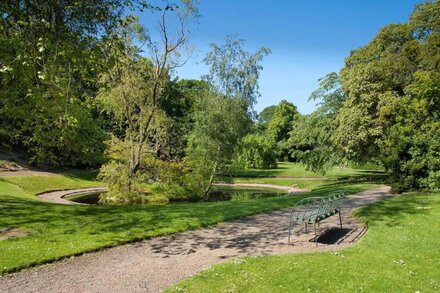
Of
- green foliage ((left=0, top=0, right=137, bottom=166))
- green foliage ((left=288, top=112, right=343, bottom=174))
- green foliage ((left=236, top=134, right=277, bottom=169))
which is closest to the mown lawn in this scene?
green foliage ((left=0, top=0, right=137, bottom=166))

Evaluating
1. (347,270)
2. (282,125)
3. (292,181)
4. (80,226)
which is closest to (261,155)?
(292,181)

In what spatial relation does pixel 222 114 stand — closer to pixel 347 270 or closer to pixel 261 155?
pixel 347 270

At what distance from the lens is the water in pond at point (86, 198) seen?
24606mm

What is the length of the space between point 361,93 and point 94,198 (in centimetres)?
1954

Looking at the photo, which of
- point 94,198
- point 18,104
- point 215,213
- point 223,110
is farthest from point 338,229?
point 94,198

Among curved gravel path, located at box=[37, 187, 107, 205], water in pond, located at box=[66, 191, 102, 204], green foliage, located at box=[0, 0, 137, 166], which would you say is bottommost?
water in pond, located at box=[66, 191, 102, 204]

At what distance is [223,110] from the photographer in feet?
83.8

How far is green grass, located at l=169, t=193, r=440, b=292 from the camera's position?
6367 mm

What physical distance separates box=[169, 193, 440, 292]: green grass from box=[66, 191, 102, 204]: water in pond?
18837 millimetres

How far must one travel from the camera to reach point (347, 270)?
23.4 feet

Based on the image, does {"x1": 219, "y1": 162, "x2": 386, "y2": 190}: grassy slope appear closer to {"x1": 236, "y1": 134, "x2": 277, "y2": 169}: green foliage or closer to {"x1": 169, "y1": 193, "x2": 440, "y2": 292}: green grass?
{"x1": 236, "y1": 134, "x2": 277, "y2": 169}: green foliage

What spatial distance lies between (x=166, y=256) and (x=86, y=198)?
19.3 meters

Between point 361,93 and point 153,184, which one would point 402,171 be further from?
point 153,184

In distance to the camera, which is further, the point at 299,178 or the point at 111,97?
the point at 299,178
